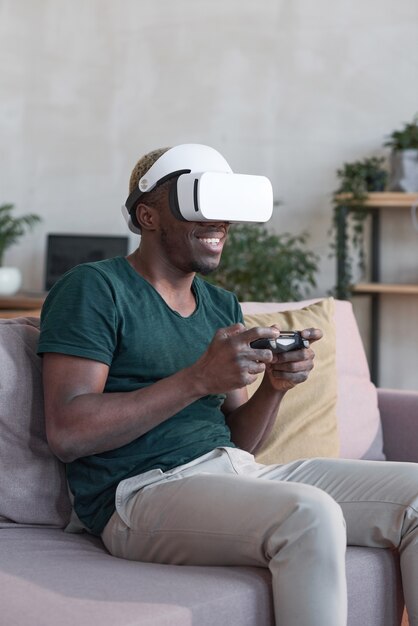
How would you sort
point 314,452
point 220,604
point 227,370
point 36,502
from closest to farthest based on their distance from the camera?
point 220,604
point 227,370
point 36,502
point 314,452

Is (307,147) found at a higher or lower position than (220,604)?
higher

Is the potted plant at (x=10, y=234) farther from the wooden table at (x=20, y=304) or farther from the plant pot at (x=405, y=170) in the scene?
the plant pot at (x=405, y=170)

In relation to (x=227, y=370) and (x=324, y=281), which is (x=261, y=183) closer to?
(x=227, y=370)

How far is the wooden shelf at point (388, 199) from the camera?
4.19 meters

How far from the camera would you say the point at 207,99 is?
491 centimetres

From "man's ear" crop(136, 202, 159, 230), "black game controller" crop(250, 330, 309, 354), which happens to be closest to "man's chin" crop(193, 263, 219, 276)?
"man's ear" crop(136, 202, 159, 230)

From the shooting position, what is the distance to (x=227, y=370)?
166 cm

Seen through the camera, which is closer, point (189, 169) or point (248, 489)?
point (248, 489)

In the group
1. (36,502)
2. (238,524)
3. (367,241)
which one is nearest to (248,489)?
(238,524)

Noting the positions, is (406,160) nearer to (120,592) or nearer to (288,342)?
(288,342)

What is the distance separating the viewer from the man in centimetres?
158

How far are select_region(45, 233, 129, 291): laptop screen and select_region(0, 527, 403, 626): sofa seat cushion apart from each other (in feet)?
10.6

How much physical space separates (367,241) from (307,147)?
524 millimetres

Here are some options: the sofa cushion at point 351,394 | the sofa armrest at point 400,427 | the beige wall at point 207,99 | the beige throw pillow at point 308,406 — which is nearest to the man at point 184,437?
the beige throw pillow at point 308,406
